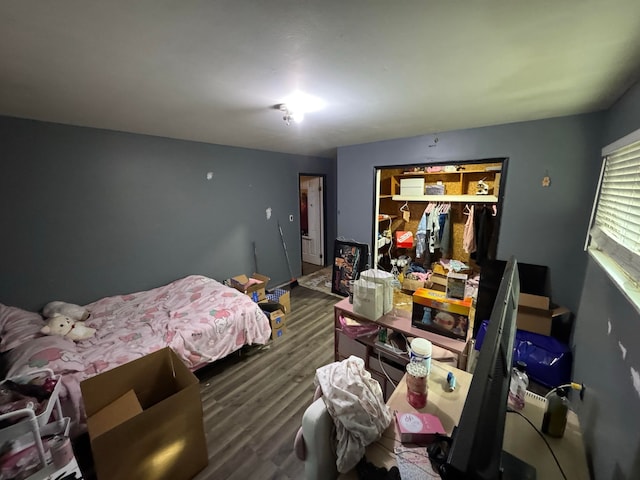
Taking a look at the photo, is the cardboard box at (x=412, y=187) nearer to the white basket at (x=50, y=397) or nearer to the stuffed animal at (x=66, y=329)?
the stuffed animal at (x=66, y=329)

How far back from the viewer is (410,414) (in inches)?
45.4

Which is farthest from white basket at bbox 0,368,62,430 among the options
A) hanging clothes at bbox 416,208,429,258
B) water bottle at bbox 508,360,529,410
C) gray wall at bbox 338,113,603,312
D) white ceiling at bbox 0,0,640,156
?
hanging clothes at bbox 416,208,429,258

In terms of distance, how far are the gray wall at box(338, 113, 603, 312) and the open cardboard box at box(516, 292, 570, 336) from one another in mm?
144

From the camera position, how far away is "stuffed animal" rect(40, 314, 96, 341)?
6.82 ft

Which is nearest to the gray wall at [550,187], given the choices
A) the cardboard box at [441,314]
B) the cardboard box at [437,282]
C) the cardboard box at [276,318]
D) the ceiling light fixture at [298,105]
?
the cardboard box at [437,282]

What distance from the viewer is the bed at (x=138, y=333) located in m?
1.75

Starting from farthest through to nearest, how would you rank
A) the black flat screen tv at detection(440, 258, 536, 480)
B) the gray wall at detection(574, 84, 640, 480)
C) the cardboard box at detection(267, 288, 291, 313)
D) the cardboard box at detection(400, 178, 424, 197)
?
the cardboard box at detection(400, 178, 424, 197) < the cardboard box at detection(267, 288, 291, 313) < the gray wall at detection(574, 84, 640, 480) < the black flat screen tv at detection(440, 258, 536, 480)

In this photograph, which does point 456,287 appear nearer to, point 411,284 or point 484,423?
point 484,423

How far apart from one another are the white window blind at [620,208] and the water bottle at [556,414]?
1.87 ft

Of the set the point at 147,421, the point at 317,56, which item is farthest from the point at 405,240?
the point at 147,421

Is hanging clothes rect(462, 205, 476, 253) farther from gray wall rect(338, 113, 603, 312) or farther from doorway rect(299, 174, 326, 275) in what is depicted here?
doorway rect(299, 174, 326, 275)

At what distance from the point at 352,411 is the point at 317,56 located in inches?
63.0

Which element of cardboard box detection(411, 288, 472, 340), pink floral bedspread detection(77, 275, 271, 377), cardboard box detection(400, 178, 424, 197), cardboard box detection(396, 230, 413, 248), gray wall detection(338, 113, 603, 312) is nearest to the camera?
cardboard box detection(411, 288, 472, 340)

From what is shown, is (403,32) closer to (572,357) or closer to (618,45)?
(618,45)
